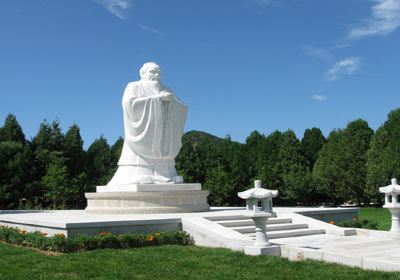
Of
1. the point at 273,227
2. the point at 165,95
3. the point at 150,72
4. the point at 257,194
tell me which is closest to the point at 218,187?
the point at 150,72

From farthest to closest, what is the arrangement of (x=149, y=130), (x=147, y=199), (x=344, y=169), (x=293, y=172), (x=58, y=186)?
(x=293, y=172) < (x=344, y=169) < (x=58, y=186) < (x=149, y=130) < (x=147, y=199)

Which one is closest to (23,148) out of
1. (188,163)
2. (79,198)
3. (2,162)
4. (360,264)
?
(2,162)

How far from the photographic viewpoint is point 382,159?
32656 mm

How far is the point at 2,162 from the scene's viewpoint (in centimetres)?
2728

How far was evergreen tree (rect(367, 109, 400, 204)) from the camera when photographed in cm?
3117

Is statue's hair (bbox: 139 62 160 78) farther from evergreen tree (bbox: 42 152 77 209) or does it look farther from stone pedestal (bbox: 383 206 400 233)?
evergreen tree (bbox: 42 152 77 209)

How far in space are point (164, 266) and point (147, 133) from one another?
25.4 feet

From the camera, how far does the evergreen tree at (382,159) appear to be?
102ft

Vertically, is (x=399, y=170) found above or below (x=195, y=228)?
above

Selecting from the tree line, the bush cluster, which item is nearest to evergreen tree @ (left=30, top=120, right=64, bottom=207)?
the tree line

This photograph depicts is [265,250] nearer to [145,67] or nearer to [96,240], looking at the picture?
[96,240]

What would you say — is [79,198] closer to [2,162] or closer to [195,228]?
[2,162]

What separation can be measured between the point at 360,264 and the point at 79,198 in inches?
906

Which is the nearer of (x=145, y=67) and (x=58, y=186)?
(x=145, y=67)
